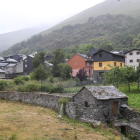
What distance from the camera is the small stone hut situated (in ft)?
46.2

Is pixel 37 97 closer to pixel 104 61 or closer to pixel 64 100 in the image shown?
pixel 64 100

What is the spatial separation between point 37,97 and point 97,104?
9.71m

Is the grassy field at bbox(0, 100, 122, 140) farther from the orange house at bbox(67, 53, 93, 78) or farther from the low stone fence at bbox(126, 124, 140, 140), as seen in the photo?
the orange house at bbox(67, 53, 93, 78)

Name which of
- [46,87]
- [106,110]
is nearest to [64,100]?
[106,110]

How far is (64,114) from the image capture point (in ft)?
55.0

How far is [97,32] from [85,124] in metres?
127

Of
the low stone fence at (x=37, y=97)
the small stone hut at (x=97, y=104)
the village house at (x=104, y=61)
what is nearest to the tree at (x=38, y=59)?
the village house at (x=104, y=61)

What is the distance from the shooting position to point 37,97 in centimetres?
2159

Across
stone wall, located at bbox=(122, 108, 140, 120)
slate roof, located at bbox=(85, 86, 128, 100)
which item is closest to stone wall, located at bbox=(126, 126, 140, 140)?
stone wall, located at bbox=(122, 108, 140, 120)

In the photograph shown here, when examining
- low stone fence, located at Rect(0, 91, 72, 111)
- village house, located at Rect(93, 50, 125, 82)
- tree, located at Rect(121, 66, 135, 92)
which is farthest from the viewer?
village house, located at Rect(93, 50, 125, 82)

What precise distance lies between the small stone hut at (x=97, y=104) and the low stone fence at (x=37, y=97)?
1.90 meters

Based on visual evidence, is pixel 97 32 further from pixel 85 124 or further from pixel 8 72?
pixel 85 124

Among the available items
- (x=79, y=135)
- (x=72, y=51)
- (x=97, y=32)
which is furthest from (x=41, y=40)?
(x=79, y=135)

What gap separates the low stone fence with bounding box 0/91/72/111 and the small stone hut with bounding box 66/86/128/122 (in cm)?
190
